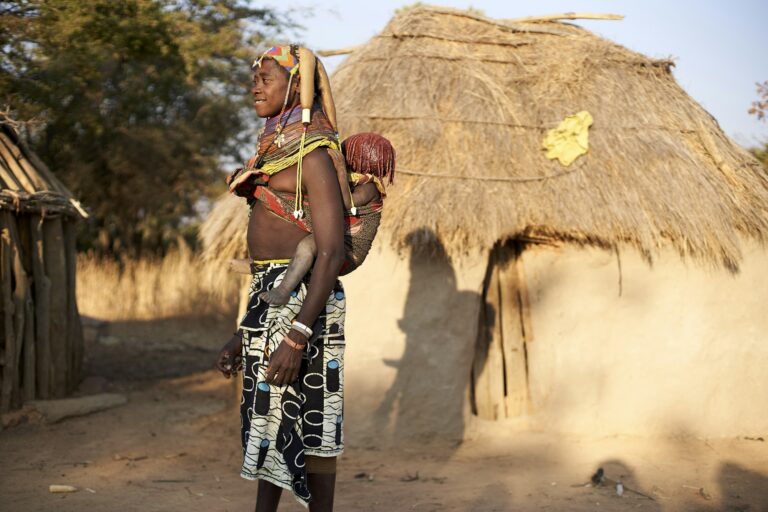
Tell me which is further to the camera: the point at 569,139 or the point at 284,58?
the point at 569,139

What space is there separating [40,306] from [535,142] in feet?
13.0

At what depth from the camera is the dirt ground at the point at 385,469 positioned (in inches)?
172

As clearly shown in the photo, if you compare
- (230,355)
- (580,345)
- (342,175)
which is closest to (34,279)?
(230,355)

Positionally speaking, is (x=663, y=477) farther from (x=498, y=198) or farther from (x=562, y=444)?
(x=498, y=198)

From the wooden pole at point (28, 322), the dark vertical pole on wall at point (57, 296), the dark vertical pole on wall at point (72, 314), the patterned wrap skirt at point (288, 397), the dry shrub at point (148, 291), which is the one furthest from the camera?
the dry shrub at point (148, 291)

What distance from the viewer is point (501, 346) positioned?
6273mm

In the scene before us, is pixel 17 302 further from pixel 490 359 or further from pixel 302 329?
pixel 302 329

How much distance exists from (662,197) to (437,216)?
1633 mm

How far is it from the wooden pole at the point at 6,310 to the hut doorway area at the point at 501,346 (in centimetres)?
336

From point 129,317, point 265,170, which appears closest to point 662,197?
point 265,170

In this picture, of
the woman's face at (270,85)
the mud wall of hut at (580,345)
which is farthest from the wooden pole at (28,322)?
the woman's face at (270,85)

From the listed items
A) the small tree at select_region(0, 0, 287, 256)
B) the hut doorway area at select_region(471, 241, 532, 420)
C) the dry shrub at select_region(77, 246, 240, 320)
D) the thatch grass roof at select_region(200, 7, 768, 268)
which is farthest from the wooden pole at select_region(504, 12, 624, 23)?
the dry shrub at select_region(77, 246, 240, 320)

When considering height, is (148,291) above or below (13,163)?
below

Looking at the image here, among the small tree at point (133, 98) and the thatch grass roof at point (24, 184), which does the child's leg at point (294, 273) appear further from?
the small tree at point (133, 98)
